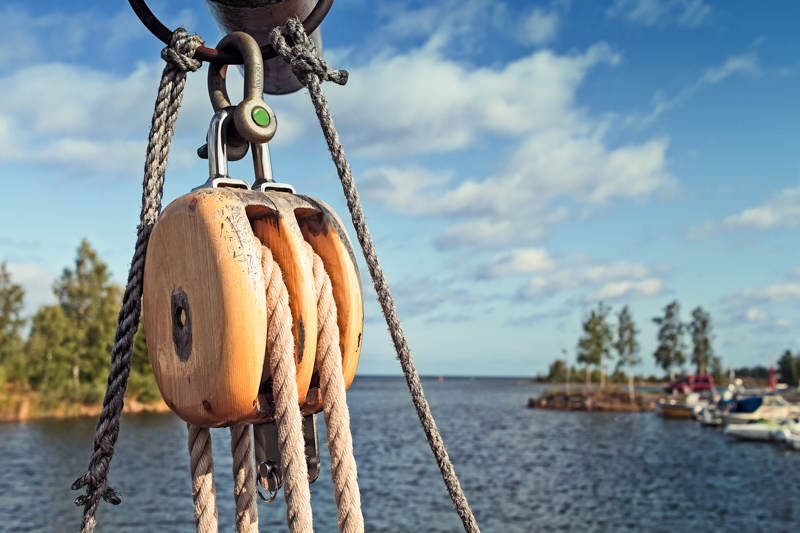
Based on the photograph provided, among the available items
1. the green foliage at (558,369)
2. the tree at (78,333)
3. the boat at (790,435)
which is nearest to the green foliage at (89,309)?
the tree at (78,333)

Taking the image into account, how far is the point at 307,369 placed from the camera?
105 cm

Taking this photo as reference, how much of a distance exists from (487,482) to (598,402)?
32770 millimetres

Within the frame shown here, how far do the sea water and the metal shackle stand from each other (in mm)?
13501

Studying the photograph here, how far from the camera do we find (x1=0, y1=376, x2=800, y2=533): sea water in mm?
14852

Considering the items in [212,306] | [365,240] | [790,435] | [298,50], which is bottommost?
[790,435]

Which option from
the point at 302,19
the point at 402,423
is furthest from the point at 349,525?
the point at 402,423

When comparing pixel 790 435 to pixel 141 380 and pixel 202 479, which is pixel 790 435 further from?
pixel 141 380

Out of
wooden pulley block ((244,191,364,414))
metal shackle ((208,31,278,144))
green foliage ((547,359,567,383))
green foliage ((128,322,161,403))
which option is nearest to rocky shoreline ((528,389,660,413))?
green foliage ((128,322,161,403))

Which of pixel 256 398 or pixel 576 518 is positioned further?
pixel 576 518

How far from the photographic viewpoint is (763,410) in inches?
1257

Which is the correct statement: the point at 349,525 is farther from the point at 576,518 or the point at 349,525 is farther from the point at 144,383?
the point at 144,383

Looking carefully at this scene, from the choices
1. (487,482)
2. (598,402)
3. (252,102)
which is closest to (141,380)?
(487,482)

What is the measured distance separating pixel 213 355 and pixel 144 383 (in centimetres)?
4584

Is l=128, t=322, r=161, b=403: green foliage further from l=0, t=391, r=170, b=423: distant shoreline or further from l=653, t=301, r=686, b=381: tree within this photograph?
l=653, t=301, r=686, b=381: tree
